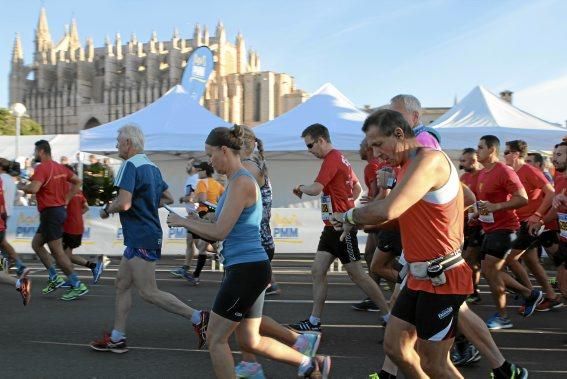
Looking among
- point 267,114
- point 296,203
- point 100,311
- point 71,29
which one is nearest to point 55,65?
point 71,29

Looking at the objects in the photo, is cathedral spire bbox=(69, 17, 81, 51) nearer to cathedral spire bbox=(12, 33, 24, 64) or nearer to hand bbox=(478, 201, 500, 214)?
cathedral spire bbox=(12, 33, 24, 64)

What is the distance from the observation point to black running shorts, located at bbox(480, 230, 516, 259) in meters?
6.15

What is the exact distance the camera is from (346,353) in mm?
5371

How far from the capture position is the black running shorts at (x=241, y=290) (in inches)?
141

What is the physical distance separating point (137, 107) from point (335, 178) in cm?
11856

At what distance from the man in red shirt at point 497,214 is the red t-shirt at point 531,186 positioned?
1223 millimetres

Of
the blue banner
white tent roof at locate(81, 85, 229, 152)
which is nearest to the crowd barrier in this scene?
white tent roof at locate(81, 85, 229, 152)

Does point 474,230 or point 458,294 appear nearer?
point 458,294

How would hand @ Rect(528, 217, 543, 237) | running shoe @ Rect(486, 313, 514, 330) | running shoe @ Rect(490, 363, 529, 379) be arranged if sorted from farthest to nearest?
hand @ Rect(528, 217, 543, 237) → running shoe @ Rect(486, 313, 514, 330) → running shoe @ Rect(490, 363, 529, 379)

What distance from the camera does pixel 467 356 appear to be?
4.95 m

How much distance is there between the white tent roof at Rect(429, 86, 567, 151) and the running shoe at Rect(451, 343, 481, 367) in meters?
9.48

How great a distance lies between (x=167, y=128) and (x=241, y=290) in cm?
1222

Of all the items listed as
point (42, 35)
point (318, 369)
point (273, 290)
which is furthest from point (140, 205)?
point (42, 35)

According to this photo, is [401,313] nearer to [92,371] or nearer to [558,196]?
[92,371]
